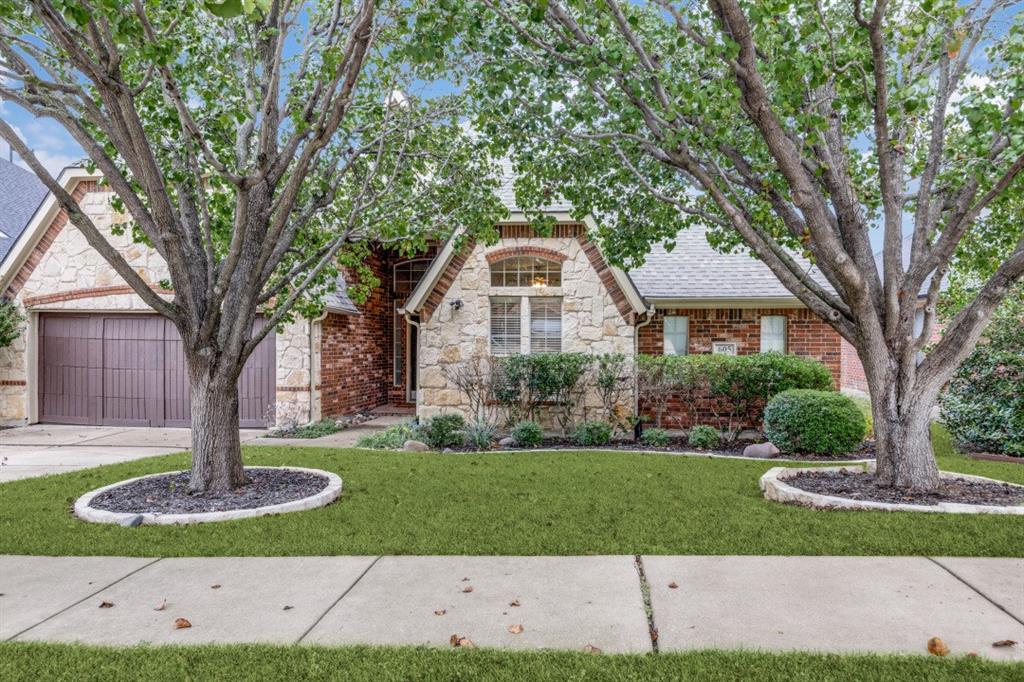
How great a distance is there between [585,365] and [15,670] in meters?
8.73

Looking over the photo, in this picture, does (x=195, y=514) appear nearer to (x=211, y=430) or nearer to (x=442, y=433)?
(x=211, y=430)

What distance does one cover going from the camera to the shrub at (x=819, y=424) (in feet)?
29.4

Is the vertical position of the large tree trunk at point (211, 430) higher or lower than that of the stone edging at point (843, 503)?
higher

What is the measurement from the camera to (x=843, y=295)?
6.25 m

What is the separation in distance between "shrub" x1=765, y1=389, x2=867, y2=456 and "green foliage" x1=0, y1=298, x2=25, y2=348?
554 inches

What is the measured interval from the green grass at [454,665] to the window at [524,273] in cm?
899

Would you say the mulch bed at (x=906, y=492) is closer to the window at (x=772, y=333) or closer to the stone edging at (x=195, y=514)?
the stone edging at (x=195, y=514)

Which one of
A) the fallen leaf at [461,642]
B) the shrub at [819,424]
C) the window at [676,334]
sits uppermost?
the window at [676,334]

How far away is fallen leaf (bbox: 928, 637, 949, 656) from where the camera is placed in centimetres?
294

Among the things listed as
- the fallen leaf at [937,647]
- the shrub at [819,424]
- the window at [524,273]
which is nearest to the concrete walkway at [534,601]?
the fallen leaf at [937,647]

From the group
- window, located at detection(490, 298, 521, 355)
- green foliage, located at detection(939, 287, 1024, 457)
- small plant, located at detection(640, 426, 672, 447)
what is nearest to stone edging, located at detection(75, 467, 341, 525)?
small plant, located at detection(640, 426, 672, 447)

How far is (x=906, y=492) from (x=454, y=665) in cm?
503

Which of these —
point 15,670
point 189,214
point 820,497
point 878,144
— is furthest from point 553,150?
point 15,670

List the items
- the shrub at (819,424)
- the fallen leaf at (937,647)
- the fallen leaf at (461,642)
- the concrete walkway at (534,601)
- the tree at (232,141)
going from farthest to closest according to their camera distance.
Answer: the shrub at (819,424) < the tree at (232,141) < the concrete walkway at (534,601) < the fallen leaf at (461,642) < the fallen leaf at (937,647)
